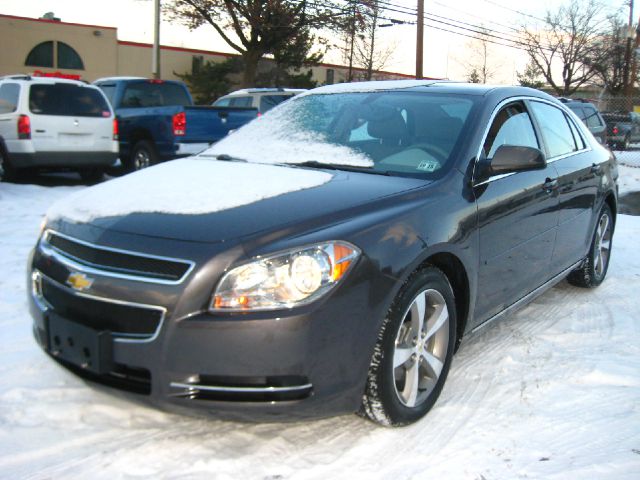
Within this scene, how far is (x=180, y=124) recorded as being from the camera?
33.7ft

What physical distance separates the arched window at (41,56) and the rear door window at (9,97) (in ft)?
72.7

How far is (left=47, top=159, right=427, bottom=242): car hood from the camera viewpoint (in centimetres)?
264

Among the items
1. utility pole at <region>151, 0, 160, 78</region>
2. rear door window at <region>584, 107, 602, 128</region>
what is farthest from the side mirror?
utility pole at <region>151, 0, 160, 78</region>

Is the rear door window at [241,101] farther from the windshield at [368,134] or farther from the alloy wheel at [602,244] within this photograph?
the windshield at [368,134]

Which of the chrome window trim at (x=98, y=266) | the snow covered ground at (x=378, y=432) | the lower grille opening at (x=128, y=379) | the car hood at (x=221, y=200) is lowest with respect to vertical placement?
the snow covered ground at (x=378, y=432)

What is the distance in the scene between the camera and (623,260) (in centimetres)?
667

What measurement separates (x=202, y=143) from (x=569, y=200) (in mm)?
7082

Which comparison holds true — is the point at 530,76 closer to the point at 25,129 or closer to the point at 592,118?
the point at 592,118

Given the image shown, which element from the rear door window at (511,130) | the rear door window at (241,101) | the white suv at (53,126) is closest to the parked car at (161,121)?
the white suv at (53,126)

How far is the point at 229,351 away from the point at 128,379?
0.46m

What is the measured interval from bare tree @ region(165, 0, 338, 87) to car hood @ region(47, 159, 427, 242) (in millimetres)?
24233

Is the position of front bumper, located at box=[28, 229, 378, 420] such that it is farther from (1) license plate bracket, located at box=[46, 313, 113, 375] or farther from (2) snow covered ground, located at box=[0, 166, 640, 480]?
(2) snow covered ground, located at box=[0, 166, 640, 480]

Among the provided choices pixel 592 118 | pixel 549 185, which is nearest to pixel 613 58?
pixel 592 118

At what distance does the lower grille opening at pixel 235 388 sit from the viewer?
8.02 ft
